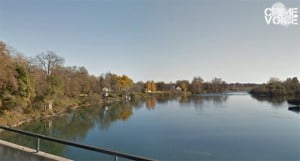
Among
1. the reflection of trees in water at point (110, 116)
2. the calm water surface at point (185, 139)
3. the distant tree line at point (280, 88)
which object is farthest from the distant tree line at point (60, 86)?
the reflection of trees in water at point (110, 116)

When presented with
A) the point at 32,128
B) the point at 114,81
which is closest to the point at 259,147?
the point at 32,128

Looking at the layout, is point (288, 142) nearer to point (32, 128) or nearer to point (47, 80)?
point (32, 128)

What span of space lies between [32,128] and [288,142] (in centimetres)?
2078

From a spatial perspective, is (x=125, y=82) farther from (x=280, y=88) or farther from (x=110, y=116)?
(x=110, y=116)

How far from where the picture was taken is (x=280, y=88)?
6556cm

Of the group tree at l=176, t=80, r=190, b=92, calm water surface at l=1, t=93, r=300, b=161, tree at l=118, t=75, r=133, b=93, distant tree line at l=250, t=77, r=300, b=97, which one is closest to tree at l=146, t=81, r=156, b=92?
tree at l=176, t=80, r=190, b=92

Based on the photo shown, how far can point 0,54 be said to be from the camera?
21.5 meters

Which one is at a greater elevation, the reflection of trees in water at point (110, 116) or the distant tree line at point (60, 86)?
the distant tree line at point (60, 86)

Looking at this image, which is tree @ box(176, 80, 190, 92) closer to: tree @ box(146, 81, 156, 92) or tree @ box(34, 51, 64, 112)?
tree @ box(146, 81, 156, 92)

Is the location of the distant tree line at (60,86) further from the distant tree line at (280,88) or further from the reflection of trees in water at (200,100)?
the reflection of trees in water at (200,100)

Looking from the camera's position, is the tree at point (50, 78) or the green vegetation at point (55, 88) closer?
the green vegetation at point (55, 88)

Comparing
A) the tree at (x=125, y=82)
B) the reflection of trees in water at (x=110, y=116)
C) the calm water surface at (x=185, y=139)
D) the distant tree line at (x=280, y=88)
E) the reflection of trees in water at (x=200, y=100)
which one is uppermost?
the tree at (x=125, y=82)

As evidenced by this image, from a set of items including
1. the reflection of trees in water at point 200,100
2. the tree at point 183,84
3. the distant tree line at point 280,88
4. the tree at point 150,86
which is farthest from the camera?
the tree at point 183,84

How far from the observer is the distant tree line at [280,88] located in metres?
60.3
